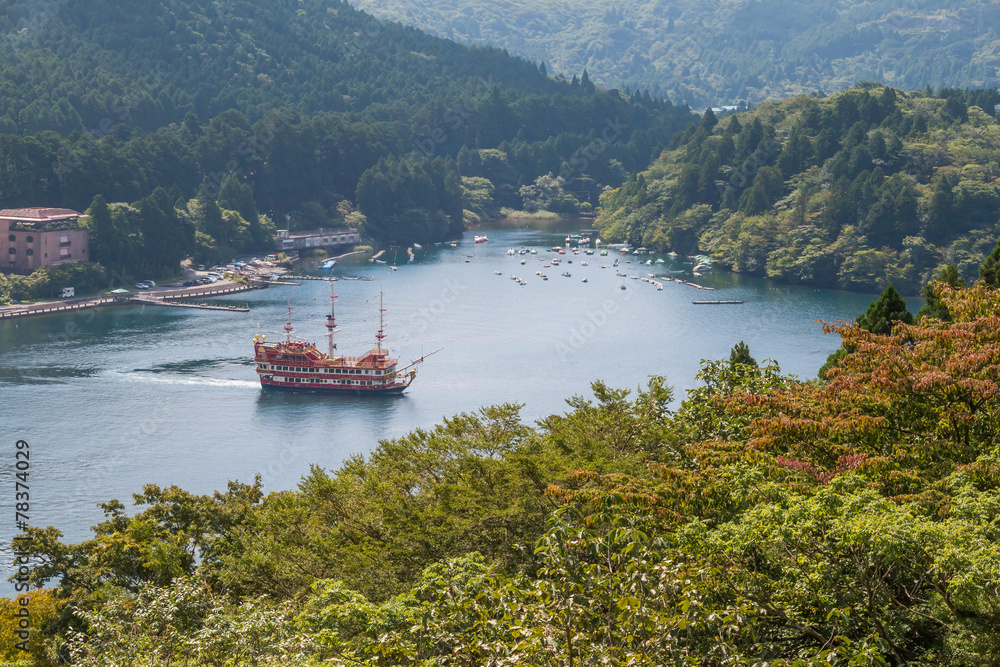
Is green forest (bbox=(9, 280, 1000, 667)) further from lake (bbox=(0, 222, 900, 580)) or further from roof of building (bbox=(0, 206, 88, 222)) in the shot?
roof of building (bbox=(0, 206, 88, 222))

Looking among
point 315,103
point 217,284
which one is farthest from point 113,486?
point 315,103

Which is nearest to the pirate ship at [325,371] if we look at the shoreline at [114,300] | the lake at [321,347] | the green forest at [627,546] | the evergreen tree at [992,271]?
the lake at [321,347]

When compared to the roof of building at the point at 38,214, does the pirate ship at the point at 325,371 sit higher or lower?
lower

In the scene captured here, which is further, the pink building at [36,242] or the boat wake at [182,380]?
the pink building at [36,242]

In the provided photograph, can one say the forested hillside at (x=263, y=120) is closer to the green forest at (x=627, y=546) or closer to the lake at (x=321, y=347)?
the lake at (x=321, y=347)

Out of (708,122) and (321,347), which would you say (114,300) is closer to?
(321,347)

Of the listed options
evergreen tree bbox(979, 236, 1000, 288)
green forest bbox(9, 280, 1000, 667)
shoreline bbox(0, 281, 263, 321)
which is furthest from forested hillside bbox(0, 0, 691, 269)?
evergreen tree bbox(979, 236, 1000, 288)

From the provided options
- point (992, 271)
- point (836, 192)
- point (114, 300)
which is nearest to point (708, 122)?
point (836, 192)
